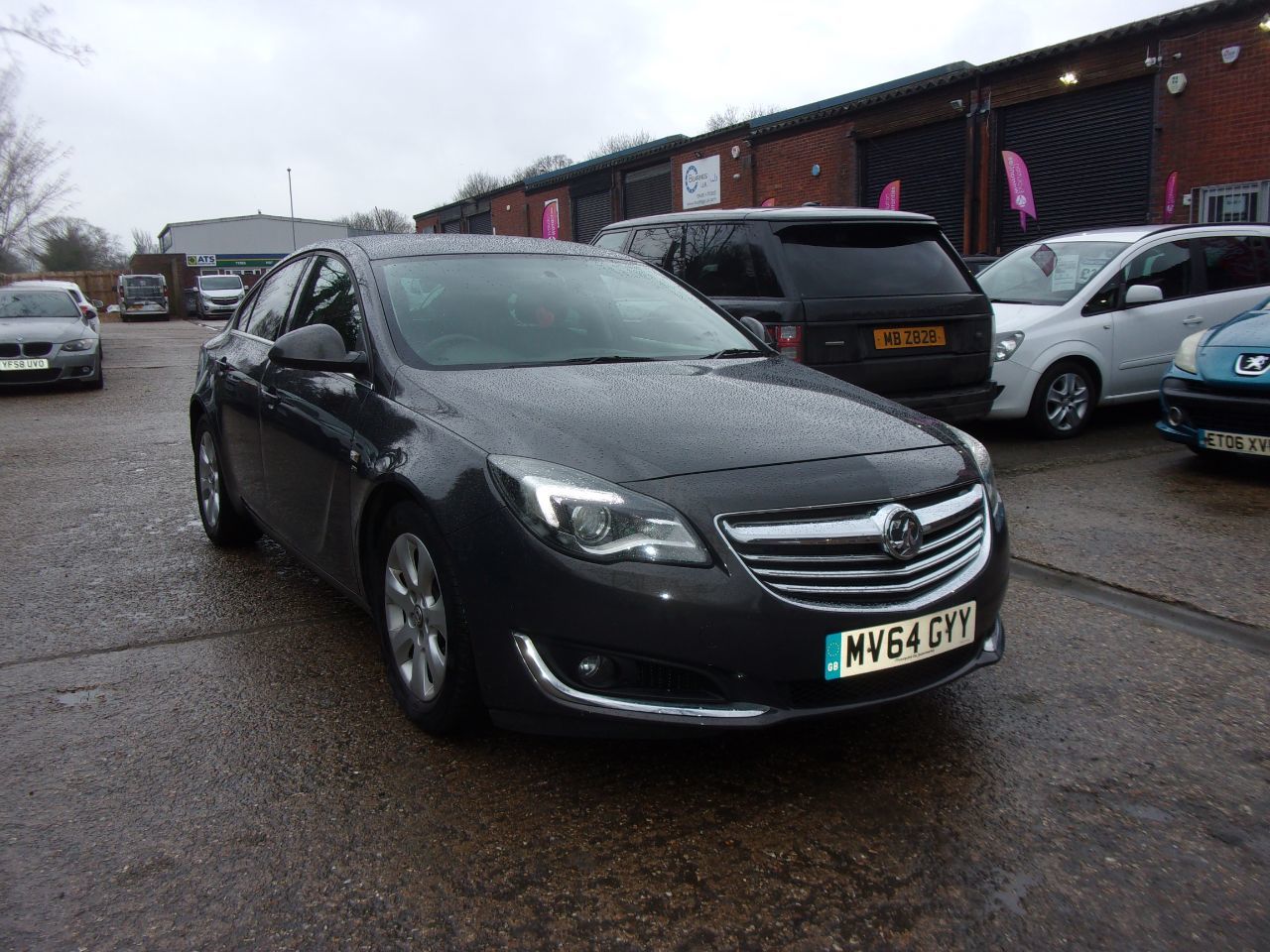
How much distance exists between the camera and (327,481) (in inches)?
137

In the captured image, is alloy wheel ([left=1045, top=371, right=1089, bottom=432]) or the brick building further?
the brick building

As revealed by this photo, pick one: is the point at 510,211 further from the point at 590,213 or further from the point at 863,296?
the point at 863,296

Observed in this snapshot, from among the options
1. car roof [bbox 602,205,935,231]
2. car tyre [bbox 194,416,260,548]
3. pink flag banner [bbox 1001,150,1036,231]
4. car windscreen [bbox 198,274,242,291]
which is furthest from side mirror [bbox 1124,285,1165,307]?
car windscreen [bbox 198,274,242,291]

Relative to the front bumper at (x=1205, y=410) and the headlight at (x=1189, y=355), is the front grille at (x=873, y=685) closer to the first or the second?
the front bumper at (x=1205, y=410)

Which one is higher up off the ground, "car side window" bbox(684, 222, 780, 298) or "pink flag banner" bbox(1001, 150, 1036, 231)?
"pink flag banner" bbox(1001, 150, 1036, 231)

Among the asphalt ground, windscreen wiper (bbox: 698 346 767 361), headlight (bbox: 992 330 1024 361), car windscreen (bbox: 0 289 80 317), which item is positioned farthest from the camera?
car windscreen (bbox: 0 289 80 317)

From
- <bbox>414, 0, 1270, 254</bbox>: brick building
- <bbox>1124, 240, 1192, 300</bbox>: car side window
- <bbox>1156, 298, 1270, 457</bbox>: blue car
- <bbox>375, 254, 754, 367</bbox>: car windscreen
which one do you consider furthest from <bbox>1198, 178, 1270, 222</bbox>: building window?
<bbox>375, 254, 754, 367</bbox>: car windscreen

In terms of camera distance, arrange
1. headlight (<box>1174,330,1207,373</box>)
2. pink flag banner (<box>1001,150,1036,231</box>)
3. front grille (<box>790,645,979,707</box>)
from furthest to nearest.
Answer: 1. pink flag banner (<box>1001,150,1036,231</box>)
2. headlight (<box>1174,330,1207,373</box>)
3. front grille (<box>790,645,979,707</box>)

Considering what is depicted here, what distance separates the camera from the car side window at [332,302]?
368cm

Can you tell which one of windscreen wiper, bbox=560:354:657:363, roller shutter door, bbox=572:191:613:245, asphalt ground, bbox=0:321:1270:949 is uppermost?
roller shutter door, bbox=572:191:613:245

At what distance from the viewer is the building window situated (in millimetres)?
14734

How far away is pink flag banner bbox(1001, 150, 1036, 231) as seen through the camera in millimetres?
17547

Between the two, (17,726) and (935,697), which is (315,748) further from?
(935,697)

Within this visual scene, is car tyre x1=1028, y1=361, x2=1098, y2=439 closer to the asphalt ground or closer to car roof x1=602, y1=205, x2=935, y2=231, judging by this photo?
car roof x1=602, y1=205, x2=935, y2=231
